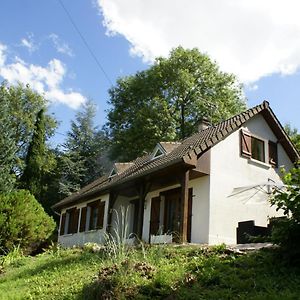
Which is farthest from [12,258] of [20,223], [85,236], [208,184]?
[85,236]

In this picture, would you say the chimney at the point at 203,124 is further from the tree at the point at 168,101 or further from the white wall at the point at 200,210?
the tree at the point at 168,101

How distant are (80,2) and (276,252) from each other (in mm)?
6892

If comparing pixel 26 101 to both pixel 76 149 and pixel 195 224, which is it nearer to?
pixel 76 149

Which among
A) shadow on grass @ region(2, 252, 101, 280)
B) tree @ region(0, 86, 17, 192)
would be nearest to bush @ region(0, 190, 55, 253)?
shadow on grass @ region(2, 252, 101, 280)

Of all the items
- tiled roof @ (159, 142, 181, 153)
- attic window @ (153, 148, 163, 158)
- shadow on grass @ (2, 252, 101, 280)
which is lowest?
shadow on grass @ (2, 252, 101, 280)

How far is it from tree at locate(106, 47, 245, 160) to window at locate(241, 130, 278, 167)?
13.7m

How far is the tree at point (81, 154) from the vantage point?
3709 centimetres

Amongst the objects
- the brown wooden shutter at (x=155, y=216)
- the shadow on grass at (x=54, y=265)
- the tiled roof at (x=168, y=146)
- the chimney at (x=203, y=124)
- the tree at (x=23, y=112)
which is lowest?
the shadow on grass at (x=54, y=265)

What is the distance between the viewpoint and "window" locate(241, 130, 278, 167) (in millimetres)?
17062

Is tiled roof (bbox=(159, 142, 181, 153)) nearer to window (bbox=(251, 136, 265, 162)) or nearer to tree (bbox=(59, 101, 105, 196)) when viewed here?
window (bbox=(251, 136, 265, 162))

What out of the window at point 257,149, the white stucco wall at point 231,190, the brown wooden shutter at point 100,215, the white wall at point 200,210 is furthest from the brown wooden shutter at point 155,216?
the window at point 257,149

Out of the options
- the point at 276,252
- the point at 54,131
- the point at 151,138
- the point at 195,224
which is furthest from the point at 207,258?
the point at 54,131

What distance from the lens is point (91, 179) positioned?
3825cm

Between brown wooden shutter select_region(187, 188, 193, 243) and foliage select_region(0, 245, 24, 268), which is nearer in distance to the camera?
foliage select_region(0, 245, 24, 268)
